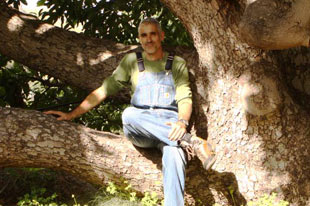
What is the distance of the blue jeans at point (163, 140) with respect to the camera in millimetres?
3439

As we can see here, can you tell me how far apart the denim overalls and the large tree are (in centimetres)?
22

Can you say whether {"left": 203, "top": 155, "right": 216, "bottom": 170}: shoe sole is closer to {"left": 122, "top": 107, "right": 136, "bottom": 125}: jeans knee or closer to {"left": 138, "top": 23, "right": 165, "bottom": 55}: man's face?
{"left": 122, "top": 107, "right": 136, "bottom": 125}: jeans knee

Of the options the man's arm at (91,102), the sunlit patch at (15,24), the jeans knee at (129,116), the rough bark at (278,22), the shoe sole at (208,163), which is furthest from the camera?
the sunlit patch at (15,24)

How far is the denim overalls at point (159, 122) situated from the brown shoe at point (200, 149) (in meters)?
0.08

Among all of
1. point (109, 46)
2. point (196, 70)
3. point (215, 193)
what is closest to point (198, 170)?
point (215, 193)

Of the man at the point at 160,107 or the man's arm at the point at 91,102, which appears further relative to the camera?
the man's arm at the point at 91,102

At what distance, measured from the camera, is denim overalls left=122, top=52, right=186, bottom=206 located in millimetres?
3455

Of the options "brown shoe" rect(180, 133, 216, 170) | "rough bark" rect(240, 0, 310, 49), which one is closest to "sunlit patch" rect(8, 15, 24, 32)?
"brown shoe" rect(180, 133, 216, 170)

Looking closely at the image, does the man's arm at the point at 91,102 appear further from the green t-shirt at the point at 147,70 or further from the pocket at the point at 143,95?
the pocket at the point at 143,95

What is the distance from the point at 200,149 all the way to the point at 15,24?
2564mm

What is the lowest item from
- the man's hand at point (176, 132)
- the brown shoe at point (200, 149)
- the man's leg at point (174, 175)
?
the man's leg at point (174, 175)

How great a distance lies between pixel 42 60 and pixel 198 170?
206cm

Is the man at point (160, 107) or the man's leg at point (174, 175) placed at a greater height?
the man at point (160, 107)

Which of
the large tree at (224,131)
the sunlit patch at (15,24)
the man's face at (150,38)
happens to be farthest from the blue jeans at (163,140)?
the sunlit patch at (15,24)
